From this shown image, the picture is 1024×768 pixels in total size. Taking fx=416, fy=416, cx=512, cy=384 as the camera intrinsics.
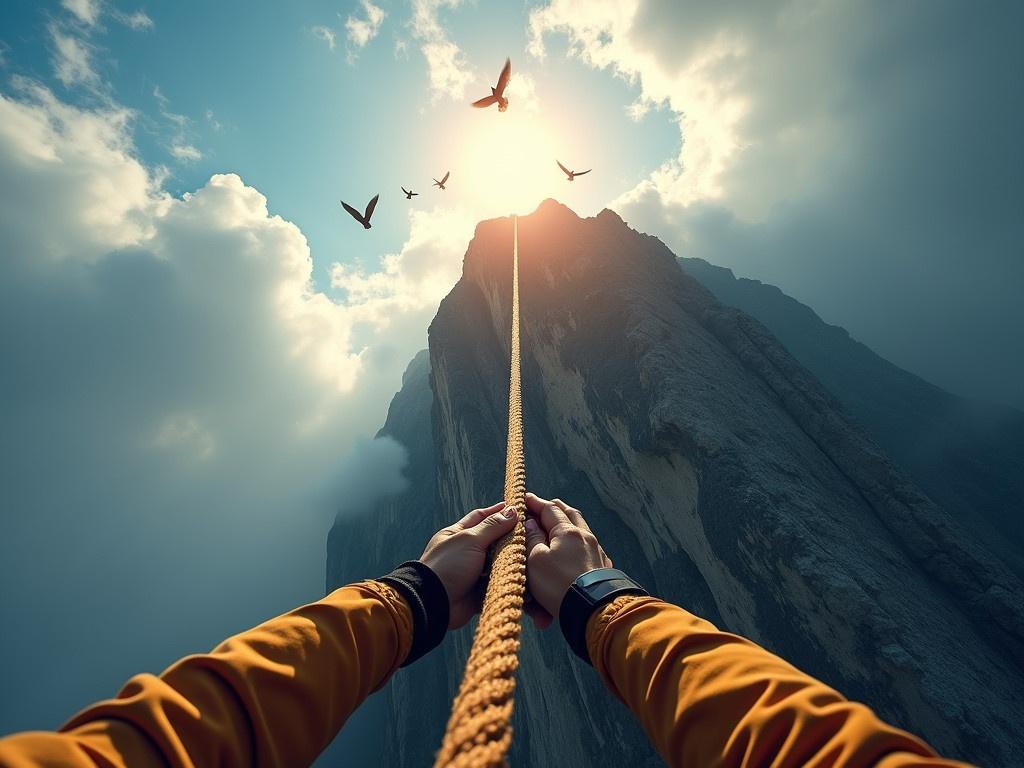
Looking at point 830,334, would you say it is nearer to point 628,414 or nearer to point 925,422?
point 925,422

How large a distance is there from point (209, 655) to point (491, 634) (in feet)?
2.70

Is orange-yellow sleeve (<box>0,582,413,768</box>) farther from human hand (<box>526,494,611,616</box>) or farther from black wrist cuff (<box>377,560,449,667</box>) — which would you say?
human hand (<box>526,494,611,616</box>)

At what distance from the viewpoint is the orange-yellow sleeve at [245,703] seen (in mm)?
901

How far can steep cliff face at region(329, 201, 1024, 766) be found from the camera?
614 centimetres

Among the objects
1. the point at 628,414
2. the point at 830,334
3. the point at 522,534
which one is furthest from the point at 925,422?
the point at 522,534

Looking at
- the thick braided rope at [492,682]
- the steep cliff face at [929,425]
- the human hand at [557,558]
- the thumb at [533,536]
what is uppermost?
the steep cliff face at [929,425]

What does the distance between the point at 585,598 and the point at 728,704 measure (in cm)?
76

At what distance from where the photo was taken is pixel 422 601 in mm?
1969

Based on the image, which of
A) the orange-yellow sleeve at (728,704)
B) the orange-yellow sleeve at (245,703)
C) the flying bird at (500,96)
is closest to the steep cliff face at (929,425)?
the flying bird at (500,96)

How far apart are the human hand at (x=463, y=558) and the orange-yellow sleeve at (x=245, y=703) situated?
0.61 m

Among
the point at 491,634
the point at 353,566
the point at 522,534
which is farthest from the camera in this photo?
the point at 353,566

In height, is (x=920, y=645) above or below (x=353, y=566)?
below

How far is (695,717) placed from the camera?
115 centimetres

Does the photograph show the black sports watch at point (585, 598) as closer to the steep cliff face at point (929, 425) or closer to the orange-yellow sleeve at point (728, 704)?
the orange-yellow sleeve at point (728, 704)
